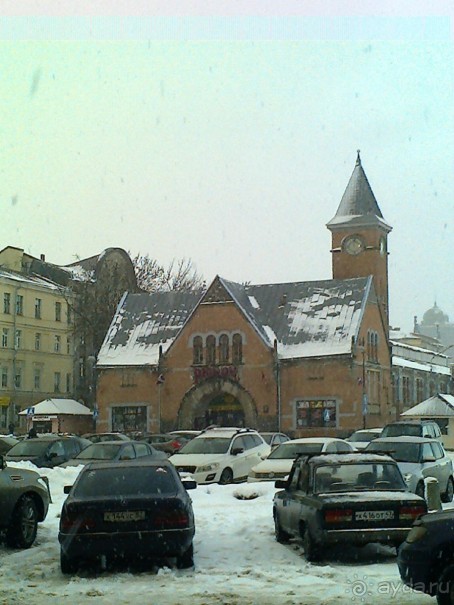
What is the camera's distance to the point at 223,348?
197 feet

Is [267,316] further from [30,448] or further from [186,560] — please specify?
[186,560]

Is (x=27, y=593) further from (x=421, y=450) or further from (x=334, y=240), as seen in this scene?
(x=334, y=240)

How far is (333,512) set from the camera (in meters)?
12.3

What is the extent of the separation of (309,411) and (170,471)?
147 ft

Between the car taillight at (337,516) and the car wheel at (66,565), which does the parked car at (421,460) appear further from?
the car wheel at (66,565)

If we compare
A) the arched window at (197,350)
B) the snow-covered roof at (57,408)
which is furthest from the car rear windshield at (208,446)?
the snow-covered roof at (57,408)

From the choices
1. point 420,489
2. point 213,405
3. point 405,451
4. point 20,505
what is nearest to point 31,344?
point 213,405

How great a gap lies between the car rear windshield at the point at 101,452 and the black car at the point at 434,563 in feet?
50.1

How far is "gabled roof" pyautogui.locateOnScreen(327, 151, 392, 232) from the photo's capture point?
229 ft

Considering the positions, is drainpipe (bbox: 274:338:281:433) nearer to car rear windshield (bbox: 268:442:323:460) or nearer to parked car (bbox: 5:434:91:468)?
parked car (bbox: 5:434:91:468)

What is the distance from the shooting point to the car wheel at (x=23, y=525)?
14.1m

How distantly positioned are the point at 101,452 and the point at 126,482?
12283mm

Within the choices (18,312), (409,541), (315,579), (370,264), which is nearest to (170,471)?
(315,579)

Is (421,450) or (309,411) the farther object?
(309,411)
